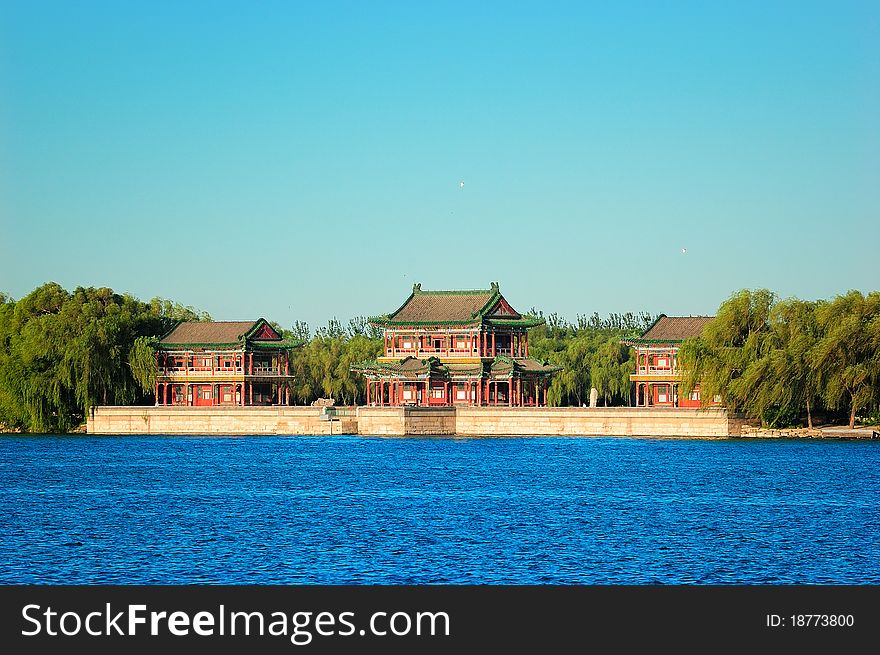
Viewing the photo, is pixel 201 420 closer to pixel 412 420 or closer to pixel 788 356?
pixel 412 420

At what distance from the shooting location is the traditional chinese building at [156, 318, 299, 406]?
107562 mm

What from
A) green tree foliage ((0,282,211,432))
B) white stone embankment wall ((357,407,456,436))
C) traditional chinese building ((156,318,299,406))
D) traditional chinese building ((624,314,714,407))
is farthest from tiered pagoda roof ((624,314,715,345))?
green tree foliage ((0,282,211,432))

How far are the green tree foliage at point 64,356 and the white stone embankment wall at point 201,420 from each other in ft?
5.71

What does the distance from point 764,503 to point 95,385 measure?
5961cm

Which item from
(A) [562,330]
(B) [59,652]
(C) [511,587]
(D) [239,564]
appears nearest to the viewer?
(B) [59,652]

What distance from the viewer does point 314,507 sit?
51.2 metres

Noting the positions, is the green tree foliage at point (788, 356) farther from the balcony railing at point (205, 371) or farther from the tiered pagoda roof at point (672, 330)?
the balcony railing at point (205, 371)

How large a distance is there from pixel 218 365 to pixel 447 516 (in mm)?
62281

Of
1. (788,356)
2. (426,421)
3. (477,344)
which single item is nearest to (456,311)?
(477,344)

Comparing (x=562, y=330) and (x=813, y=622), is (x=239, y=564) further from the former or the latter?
(x=562, y=330)

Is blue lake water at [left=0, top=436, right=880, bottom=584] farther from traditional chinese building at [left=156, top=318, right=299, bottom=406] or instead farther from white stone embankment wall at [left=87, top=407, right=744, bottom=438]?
traditional chinese building at [left=156, top=318, right=299, bottom=406]

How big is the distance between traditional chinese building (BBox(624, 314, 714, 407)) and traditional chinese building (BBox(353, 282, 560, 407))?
6.03 m

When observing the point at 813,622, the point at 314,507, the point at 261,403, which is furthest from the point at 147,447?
the point at 813,622

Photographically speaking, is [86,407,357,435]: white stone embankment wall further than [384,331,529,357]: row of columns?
No
